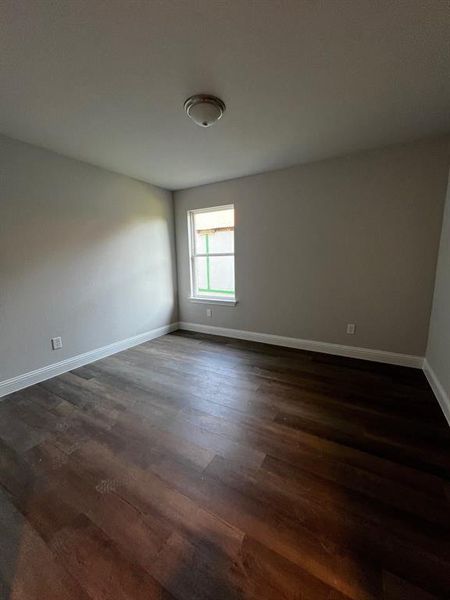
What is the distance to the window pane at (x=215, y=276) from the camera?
377 cm

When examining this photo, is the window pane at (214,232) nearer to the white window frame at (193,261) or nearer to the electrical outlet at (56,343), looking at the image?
the white window frame at (193,261)

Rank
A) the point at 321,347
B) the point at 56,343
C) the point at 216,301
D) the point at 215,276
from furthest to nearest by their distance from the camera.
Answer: the point at 215,276
the point at 216,301
the point at 321,347
the point at 56,343

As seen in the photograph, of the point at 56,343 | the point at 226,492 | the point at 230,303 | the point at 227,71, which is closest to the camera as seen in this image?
the point at 226,492

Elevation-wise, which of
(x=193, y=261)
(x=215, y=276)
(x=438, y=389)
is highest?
(x=193, y=261)

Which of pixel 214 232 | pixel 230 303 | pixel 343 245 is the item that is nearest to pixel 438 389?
pixel 343 245

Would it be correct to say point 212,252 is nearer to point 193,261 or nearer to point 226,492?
point 193,261

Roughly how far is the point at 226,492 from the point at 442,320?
2.27m

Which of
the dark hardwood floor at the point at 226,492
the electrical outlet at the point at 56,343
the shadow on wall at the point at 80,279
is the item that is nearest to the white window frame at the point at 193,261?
the shadow on wall at the point at 80,279

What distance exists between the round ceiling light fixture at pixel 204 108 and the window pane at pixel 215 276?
2028 mm

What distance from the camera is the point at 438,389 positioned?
2.05 meters

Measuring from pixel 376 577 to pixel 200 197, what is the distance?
13.1 ft

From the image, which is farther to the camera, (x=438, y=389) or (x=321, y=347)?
(x=321, y=347)

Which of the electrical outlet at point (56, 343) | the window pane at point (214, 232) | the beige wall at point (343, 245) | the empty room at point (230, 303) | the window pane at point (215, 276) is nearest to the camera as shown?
the empty room at point (230, 303)

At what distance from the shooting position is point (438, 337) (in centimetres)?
220
